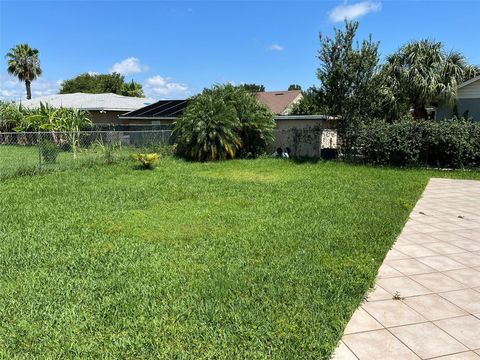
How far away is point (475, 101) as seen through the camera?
1595cm

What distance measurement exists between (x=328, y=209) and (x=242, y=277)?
3467mm

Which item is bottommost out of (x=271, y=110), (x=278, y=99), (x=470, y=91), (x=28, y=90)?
(x=271, y=110)

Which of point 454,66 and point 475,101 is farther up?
point 454,66

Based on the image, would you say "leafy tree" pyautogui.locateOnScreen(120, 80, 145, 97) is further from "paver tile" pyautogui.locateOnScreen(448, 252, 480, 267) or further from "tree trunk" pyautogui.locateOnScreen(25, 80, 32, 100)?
"paver tile" pyautogui.locateOnScreen(448, 252, 480, 267)

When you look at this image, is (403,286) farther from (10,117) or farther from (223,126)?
(10,117)

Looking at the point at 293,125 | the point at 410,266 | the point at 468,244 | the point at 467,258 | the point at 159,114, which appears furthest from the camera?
the point at 159,114

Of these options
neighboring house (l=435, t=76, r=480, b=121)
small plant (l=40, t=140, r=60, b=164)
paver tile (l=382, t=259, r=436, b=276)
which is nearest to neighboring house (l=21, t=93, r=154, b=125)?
small plant (l=40, t=140, r=60, b=164)

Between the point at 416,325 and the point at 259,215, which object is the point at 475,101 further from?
the point at 416,325

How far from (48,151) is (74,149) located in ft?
4.02

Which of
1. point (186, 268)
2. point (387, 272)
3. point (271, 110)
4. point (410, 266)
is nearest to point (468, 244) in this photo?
point (410, 266)

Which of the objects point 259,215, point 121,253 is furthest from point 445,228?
point 121,253

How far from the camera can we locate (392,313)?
3.32 meters

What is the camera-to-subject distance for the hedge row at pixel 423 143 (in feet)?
42.2

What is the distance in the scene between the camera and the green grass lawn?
287 cm
